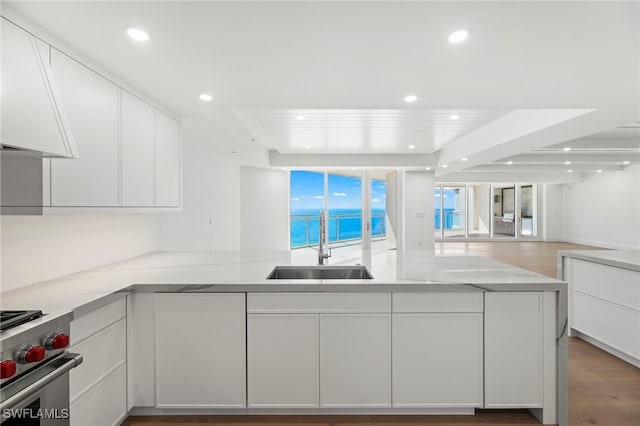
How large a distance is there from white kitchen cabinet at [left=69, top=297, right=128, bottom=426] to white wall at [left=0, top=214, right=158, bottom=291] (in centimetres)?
56

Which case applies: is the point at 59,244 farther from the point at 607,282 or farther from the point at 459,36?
the point at 607,282

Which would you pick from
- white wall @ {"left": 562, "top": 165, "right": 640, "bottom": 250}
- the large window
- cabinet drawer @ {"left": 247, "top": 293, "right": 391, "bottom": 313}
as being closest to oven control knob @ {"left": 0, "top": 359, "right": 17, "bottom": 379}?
cabinet drawer @ {"left": 247, "top": 293, "right": 391, "bottom": 313}

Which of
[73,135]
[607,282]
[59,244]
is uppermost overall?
[73,135]

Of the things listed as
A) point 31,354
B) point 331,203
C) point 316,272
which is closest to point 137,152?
point 31,354

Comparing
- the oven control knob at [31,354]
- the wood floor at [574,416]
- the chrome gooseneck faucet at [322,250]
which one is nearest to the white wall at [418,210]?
the wood floor at [574,416]

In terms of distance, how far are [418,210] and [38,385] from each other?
7.91 metres

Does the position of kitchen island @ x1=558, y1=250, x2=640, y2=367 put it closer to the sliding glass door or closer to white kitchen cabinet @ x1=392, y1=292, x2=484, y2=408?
white kitchen cabinet @ x1=392, y1=292, x2=484, y2=408

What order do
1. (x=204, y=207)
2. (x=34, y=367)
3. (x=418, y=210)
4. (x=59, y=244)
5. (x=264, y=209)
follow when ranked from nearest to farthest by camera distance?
(x=34, y=367), (x=59, y=244), (x=204, y=207), (x=264, y=209), (x=418, y=210)

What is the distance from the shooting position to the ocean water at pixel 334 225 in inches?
357

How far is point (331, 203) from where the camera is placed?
9.12 m

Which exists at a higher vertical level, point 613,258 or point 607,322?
point 613,258

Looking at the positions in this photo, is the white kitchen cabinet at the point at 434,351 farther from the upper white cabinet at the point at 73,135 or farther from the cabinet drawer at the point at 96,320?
the upper white cabinet at the point at 73,135

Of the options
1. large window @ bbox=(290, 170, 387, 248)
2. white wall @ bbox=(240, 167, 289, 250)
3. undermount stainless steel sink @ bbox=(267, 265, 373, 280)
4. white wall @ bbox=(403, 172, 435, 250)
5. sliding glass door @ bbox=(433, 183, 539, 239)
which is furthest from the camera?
sliding glass door @ bbox=(433, 183, 539, 239)

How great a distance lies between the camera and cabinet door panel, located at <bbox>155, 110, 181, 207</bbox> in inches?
104
